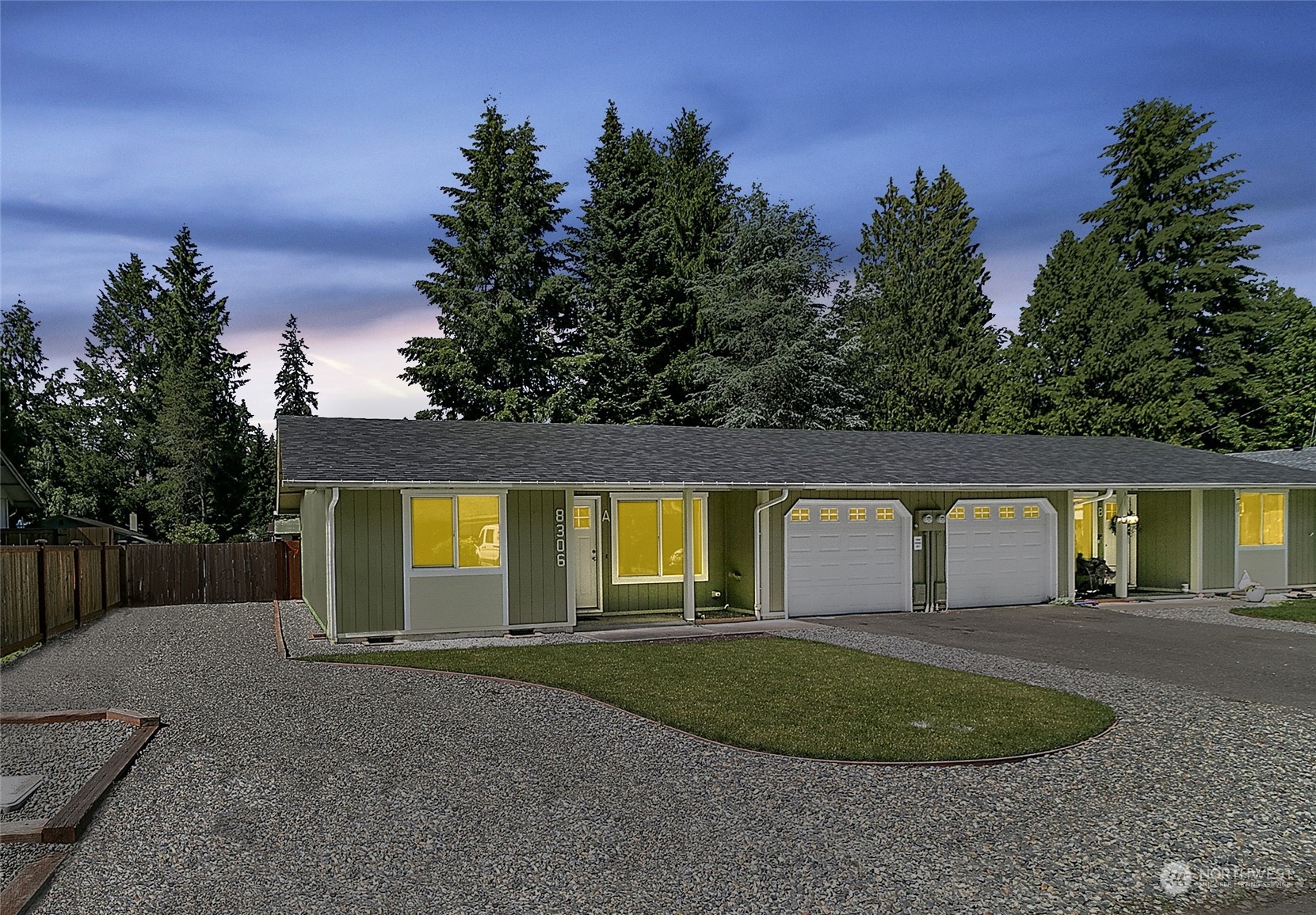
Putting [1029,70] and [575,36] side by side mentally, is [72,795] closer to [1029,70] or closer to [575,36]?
[575,36]

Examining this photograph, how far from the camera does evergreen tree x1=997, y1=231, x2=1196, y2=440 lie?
35.3m

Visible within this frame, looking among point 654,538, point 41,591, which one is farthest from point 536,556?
point 41,591

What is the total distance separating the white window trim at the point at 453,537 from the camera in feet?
44.3

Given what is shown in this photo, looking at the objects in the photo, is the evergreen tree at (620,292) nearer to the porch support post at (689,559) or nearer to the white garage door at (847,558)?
the porch support post at (689,559)

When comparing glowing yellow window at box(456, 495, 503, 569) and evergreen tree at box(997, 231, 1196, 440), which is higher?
evergreen tree at box(997, 231, 1196, 440)

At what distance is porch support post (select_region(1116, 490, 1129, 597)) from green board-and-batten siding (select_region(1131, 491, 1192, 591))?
1.49 meters

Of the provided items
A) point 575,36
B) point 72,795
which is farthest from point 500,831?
point 575,36

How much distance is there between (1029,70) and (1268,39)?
135 inches

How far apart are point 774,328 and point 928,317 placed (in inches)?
530

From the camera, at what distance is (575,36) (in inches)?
492

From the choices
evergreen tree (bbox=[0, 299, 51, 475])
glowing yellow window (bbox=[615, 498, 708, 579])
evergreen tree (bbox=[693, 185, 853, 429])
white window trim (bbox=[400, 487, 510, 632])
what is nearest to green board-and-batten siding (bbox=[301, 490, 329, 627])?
white window trim (bbox=[400, 487, 510, 632])

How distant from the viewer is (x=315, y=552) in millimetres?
16938

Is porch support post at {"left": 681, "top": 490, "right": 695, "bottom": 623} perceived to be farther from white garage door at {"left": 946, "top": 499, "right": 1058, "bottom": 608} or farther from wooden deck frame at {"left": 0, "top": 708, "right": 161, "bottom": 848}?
wooden deck frame at {"left": 0, "top": 708, "right": 161, "bottom": 848}

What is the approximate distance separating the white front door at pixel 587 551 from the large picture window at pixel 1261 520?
14.1 metres
